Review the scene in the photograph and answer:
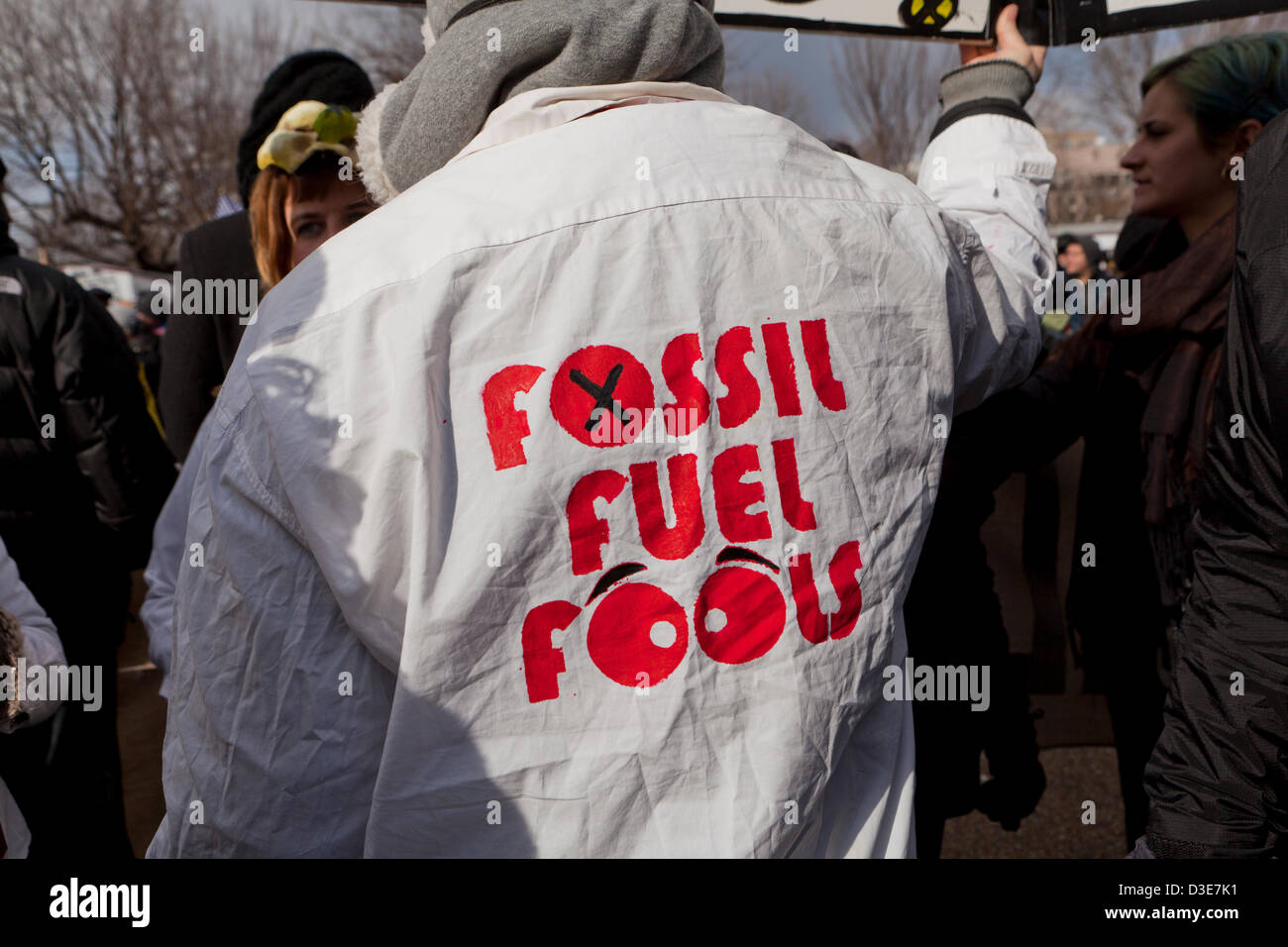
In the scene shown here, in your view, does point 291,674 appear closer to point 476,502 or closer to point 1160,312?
point 476,502

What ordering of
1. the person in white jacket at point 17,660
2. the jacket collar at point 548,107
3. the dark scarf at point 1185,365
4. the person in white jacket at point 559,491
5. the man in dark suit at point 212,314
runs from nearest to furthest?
the person in white jacket at point 559,491 < the jacket collar at point 548,107 < the person in white jacket at point 17,660 < the dark scarf at point 1185,365 < the man in dark suit at point 212,314

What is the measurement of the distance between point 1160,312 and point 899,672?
1443mm

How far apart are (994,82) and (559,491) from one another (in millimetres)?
1258

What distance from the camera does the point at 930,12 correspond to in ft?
6.93

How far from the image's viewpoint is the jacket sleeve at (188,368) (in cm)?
323

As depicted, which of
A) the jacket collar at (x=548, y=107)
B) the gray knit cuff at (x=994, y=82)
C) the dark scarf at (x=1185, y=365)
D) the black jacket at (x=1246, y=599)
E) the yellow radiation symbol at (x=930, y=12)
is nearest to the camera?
the jacket collar at (x=548, y=107)

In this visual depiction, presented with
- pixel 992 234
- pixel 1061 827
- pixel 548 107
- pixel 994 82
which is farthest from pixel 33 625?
pixel 1061 827

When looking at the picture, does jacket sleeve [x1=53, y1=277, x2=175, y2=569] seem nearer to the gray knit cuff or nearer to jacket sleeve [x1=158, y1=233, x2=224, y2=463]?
jacket sleeve [x1=158, y1=233, x2=224, y2=463]

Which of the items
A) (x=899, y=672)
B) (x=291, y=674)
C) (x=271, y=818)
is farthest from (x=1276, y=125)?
(x=271, y=818)

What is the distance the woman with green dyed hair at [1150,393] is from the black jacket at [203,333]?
85.7 inches

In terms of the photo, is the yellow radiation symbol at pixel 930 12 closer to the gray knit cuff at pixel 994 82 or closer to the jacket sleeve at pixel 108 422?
the gray knit cuff at pixel 994 82

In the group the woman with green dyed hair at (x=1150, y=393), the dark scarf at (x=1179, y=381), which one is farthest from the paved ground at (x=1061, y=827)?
the dark scarf at (x=1179, y=381)

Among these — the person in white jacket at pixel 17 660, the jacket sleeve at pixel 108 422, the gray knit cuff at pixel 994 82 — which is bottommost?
the person in white jacket at pixel 17 660

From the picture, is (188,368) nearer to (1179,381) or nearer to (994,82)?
(994,82)
